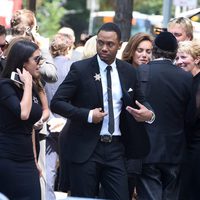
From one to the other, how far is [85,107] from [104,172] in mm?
636

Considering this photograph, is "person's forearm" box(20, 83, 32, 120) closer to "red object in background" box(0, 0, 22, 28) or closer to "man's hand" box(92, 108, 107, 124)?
"man's hand" box(92, 108, 107, 124)

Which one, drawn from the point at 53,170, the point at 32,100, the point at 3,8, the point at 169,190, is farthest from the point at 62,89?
the point at 3,8

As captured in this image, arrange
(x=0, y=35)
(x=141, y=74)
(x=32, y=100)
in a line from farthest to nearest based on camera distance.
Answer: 1. (x=0, y=35)
2. (x=141, y=74)
3. (x=32, y=100)

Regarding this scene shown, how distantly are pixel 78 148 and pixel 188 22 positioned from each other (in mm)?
3544

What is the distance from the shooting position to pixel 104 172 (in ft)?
27.6

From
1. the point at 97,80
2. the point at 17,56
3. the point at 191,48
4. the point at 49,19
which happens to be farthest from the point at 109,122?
the point at 49,19

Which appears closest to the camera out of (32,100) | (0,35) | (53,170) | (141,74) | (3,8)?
(32,100)

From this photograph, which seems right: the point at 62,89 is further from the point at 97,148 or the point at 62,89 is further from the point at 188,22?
the point at 188,22

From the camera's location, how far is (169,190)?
9.11 m

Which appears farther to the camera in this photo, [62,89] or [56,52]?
[56,52]

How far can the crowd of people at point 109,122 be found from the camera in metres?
7.84

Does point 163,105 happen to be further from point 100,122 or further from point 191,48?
point 191,48

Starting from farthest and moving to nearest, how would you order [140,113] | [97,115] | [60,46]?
1. [60,46]
2. [140,113]
3. [97,115]

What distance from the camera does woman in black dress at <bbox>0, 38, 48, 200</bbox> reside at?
25.4 feet
